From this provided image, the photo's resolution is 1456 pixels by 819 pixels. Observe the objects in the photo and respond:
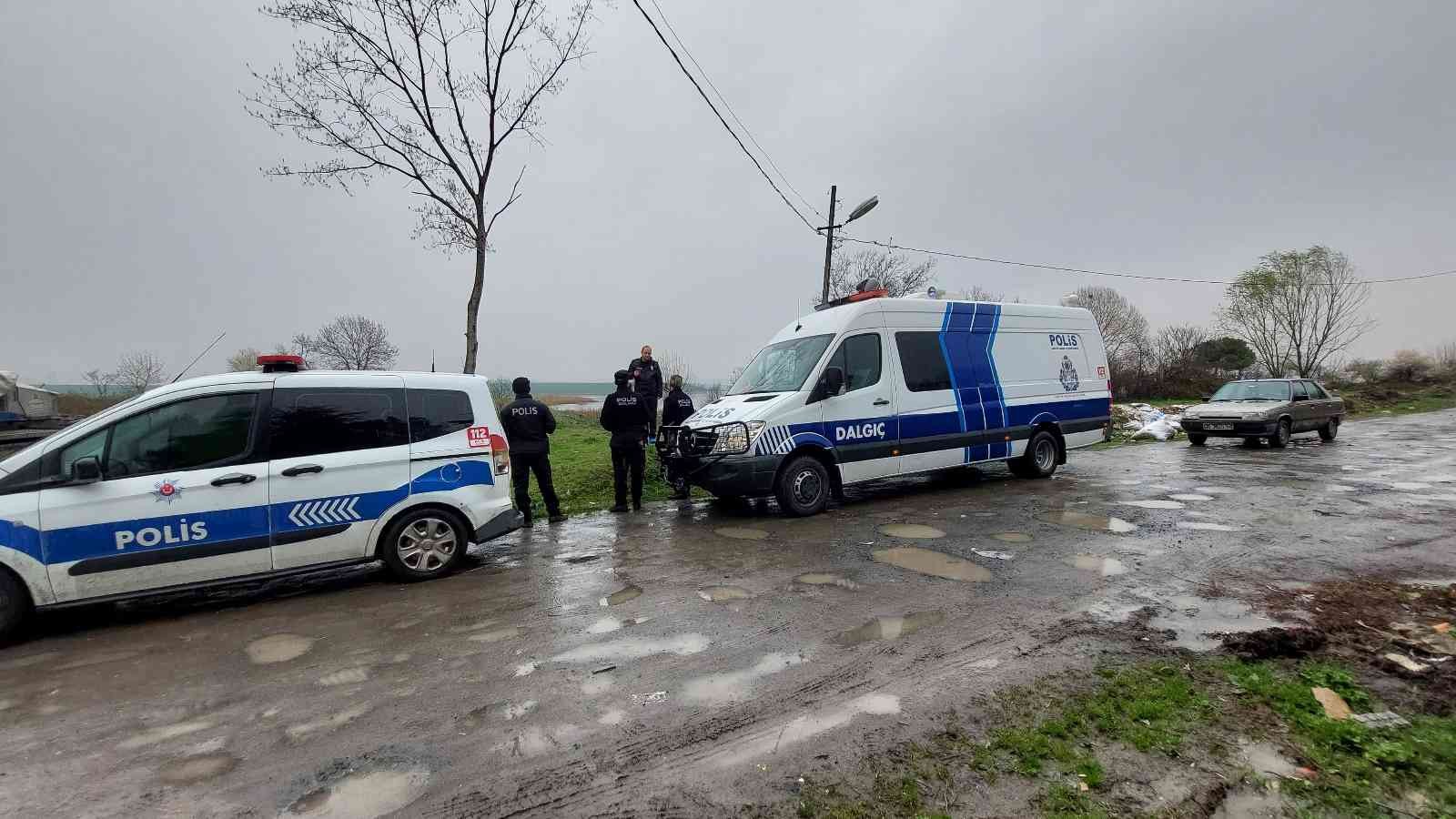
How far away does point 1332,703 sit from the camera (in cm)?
287

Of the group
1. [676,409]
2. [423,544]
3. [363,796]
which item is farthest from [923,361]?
[363,796]

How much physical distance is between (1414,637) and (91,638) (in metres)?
8.08

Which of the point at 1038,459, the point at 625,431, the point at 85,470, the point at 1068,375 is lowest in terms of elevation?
the point at 1038,459

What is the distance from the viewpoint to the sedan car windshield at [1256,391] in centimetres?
1470

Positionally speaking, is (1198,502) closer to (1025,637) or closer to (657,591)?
(1025,637)

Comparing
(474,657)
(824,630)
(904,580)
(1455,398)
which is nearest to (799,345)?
(904,580)

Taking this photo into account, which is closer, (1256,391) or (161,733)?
(161,733)

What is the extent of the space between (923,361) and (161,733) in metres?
7.64

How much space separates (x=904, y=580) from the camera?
16.2ft

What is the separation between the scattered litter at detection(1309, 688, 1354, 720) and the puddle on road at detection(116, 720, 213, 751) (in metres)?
5.04

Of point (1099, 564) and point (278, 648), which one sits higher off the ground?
point (278, 648)

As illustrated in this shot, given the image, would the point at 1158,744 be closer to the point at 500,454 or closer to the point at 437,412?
the point at 500,454

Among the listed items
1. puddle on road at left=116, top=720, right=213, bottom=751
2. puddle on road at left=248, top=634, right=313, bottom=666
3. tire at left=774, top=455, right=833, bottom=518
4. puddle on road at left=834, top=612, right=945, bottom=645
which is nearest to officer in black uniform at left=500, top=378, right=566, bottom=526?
tire at left=774, top=455, right=833, bottom=518

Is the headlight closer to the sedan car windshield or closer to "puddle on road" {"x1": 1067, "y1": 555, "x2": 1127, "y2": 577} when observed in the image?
"puddle on road" {"x1": 1067, "y1": 555, "x2": 1127, "y2": 577}
